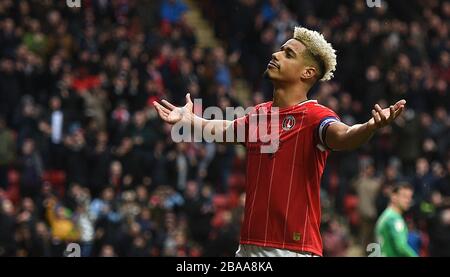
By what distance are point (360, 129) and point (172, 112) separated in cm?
148

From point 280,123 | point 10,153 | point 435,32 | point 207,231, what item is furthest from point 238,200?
point 280,123

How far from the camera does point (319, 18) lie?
21469 millimetres

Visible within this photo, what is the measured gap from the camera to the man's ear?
732 centimetres

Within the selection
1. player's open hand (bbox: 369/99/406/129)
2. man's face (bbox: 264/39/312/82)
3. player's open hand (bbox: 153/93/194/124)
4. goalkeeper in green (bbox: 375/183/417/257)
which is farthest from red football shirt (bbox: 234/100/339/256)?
goalkeeper in green (bbox: 375/183/417/257)

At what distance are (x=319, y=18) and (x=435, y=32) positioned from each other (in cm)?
217

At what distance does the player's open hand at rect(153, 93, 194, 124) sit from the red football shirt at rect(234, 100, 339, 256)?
700 mm

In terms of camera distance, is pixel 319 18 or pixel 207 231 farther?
pixel 319 18

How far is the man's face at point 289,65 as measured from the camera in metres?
7.30

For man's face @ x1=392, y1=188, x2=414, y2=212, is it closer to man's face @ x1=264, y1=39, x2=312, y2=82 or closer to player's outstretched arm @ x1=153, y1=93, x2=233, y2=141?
player's outstretched arm @ x1=153, y1=93, x2=233, y2=141

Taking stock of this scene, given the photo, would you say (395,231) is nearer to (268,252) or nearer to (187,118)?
(187,118)

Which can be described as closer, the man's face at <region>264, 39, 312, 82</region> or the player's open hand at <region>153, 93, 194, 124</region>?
the man's face at <region>264, 39, 312, 82</region>
